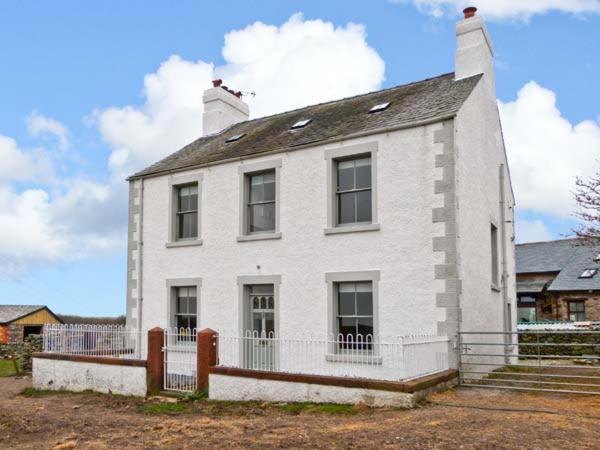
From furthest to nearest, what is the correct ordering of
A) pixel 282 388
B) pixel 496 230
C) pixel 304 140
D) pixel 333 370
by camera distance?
1. pixel 496 230
2. pixel 304 140
3. pixel 333 370
4. pixel 282 388

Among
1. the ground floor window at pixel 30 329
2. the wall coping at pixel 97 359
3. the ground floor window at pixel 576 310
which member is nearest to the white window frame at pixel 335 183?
the wall coping at pixel 97 359

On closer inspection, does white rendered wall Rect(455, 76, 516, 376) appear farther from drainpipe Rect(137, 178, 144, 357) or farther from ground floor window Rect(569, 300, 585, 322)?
ground floor window Rect(569, 300, 585, 322)

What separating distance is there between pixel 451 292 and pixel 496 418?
3.56 meters

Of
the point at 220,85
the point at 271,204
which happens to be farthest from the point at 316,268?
the point at 220,85

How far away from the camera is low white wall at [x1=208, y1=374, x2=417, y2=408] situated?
1012cm

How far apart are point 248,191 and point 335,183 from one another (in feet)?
9.41

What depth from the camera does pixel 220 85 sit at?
22375 mm

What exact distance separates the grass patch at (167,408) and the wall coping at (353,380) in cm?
91

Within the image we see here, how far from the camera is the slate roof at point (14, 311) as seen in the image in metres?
35.3

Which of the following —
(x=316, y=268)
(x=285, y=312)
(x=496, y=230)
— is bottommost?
(x=285, y=312)

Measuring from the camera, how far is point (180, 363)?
13.9 meters

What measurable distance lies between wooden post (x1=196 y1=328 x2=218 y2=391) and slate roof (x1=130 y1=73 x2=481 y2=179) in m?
5.39

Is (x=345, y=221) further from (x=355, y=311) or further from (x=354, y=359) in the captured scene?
(x=354, y=359)

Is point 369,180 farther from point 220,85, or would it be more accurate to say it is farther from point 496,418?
point 220,85
